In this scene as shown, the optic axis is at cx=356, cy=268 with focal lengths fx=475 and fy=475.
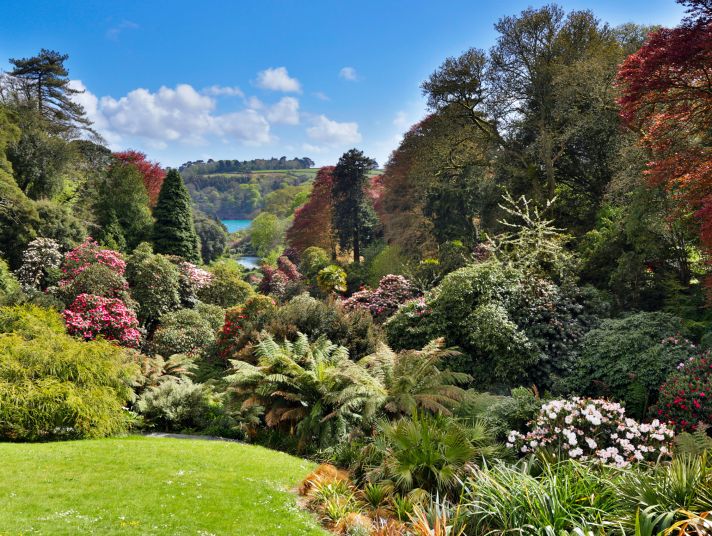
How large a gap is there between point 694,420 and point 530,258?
591cm

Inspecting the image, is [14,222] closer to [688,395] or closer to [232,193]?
[688,395]

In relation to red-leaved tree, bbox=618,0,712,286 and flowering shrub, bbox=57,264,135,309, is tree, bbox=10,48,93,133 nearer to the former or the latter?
flowering shrub, bbox=57,264,135,309

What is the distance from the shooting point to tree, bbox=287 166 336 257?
33.5m

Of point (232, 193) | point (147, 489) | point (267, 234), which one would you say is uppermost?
point (232, 193)

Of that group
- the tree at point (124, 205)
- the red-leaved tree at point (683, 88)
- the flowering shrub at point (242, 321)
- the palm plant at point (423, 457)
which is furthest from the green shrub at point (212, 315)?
the red-leaved tree at point (683, 88)

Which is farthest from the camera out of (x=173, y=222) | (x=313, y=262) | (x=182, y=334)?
(x=313, y=262)

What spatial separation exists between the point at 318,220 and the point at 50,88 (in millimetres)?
18071

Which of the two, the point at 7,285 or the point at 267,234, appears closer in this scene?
the point at 7,285

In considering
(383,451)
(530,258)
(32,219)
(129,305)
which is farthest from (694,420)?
(32,219)

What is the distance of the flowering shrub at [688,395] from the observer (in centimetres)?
647

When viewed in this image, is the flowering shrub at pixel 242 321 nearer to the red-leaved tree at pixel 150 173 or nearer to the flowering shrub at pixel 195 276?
the flowering shrub at pixel 195 276

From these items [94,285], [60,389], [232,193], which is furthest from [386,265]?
[232,193]

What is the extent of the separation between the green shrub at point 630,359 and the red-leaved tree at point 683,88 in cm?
178

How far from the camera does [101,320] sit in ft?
44.6
